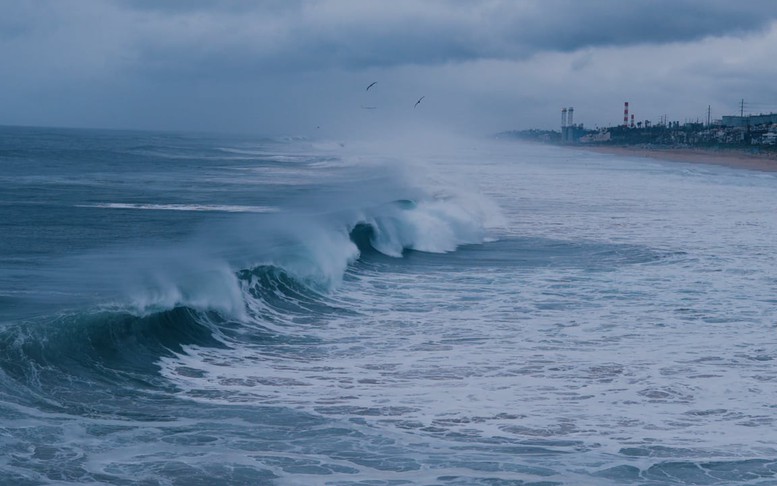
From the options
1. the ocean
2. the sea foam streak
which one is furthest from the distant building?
the ocean

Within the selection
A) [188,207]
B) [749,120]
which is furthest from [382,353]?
[749,120]

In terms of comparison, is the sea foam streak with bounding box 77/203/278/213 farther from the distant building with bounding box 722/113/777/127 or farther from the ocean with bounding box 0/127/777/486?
the distant building with bounding box 722/113/777/127

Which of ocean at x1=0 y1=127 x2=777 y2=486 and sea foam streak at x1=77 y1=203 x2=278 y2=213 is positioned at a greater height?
sea foam streak at x1=77 y1=203 x2=278 y2=213

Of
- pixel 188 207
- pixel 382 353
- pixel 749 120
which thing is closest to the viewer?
pixel 382 353

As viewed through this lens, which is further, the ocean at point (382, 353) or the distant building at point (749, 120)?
the distant building at point (749, 120)

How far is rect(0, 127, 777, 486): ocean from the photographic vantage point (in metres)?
6.64

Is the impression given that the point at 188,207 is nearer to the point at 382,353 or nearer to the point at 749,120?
the point at 382,353

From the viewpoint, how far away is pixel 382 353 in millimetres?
10016

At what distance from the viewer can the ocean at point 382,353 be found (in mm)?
6641

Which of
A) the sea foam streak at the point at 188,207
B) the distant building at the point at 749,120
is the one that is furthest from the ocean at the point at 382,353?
the distant building at the point at 749,120

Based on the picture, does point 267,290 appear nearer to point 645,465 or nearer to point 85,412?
Answer: point 85,412

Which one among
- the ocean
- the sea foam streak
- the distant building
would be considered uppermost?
the distant building

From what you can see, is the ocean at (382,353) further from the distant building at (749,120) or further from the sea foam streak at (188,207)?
the distant building at (749,120)

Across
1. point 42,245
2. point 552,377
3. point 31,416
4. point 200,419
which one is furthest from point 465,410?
point 42,245
